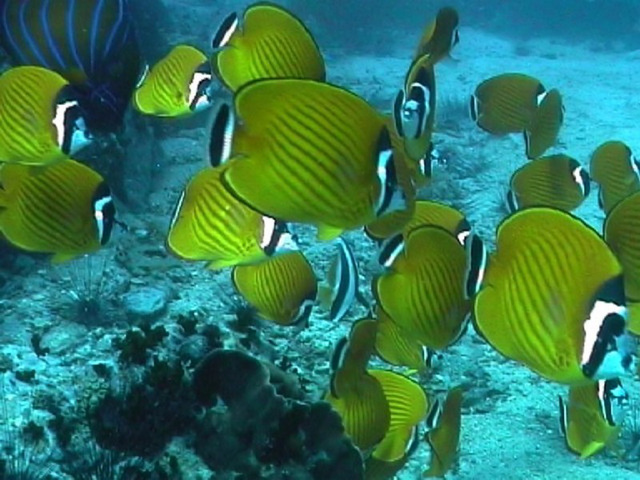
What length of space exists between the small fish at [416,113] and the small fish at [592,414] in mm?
1299

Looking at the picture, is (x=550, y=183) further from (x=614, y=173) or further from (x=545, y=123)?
(x=545, y=123)

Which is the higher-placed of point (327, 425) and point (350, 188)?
point (350, 188)

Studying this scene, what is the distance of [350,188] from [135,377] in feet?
6.72

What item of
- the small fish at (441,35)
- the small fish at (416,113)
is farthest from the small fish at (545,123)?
the small fish at (416,113)

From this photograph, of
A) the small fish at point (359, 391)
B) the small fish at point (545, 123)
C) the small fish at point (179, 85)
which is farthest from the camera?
the small fish at point (545, 123)

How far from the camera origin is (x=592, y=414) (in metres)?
3.46

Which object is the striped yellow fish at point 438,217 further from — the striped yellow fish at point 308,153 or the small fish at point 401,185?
the striped yellow fish at point 308,153

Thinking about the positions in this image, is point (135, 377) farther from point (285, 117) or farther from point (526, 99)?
point (526, 99)

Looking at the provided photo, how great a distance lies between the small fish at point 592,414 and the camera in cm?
326

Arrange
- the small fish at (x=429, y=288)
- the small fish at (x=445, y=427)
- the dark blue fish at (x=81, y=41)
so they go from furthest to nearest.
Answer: the small fish at (x=445, y=427) < the small fish at (x=429, y=288) < the dark blue fish at (x=81, y=41)

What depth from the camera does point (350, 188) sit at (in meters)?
2.06

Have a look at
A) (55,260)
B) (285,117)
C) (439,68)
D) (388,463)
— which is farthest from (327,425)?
(439,68)

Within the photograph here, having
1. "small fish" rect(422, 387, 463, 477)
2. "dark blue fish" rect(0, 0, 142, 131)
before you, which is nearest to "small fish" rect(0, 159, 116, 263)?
"dark blue fish" rect(0, 0, 142, 131)

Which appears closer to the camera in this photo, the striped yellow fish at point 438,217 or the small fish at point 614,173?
the striped yellow fish at point 438,217
